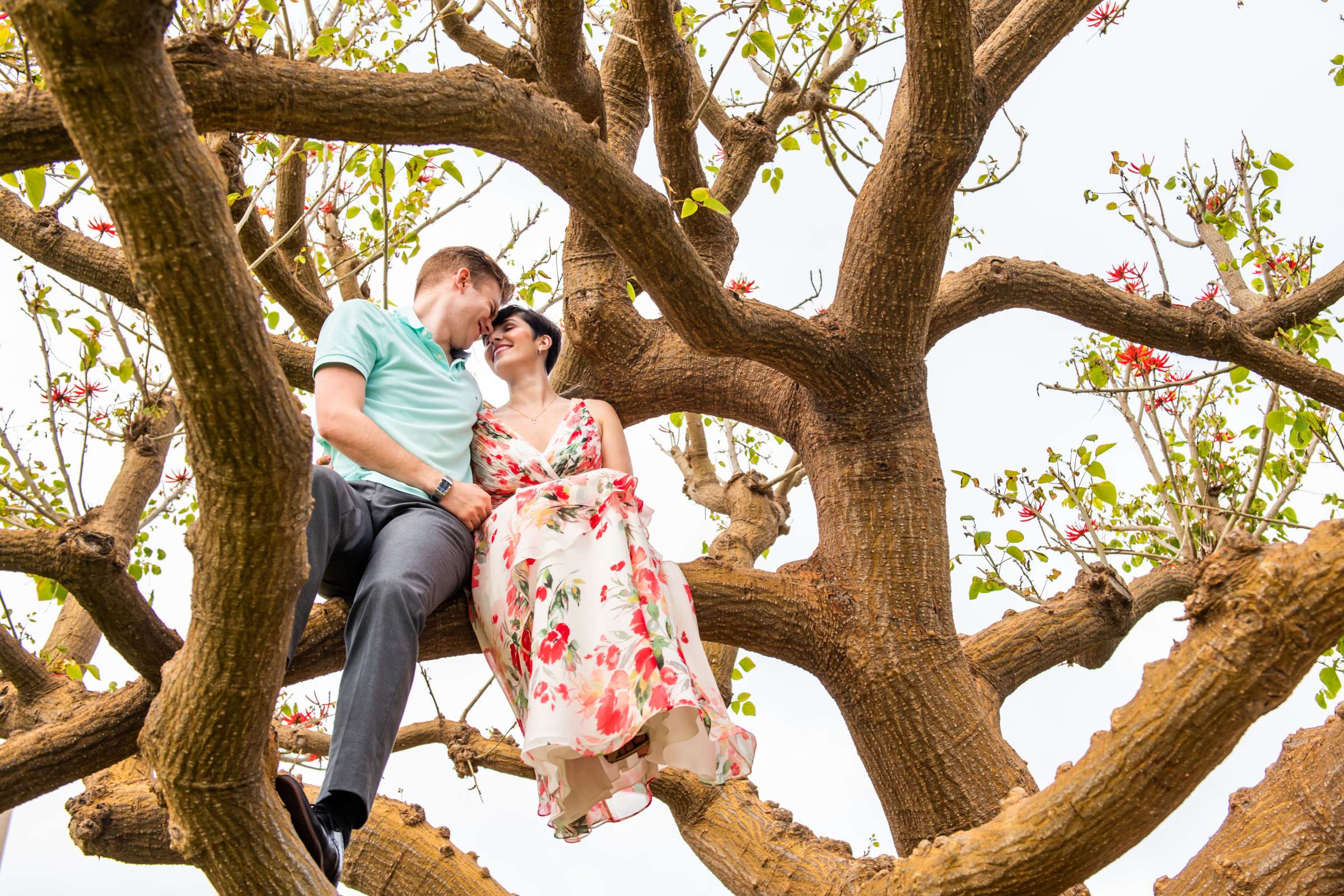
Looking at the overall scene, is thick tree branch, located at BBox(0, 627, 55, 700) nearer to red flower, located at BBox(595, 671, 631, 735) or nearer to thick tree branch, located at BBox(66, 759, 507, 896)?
thick tree branch, located at BBox(66, 759, 507, 896)

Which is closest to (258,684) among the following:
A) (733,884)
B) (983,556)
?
(733,884)

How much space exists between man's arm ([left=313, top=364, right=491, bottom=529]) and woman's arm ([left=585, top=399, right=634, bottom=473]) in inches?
20.3

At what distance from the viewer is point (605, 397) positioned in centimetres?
409

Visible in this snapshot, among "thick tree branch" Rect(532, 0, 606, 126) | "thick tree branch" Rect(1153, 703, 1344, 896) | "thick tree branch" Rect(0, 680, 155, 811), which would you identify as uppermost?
"thick tree branch" Rect(532, 0, 606, 126)

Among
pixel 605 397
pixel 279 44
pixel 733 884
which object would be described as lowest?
pixel 733 884

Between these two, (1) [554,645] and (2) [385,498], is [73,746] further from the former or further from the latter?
(1) [554,645]

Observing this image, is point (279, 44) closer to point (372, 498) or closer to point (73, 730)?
point (372, 498)

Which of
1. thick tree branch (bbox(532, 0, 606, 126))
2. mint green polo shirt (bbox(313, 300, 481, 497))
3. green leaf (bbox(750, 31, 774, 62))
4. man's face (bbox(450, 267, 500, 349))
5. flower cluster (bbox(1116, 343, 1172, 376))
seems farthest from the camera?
flower cluster (bbox(1116, 343, 1172, 376))

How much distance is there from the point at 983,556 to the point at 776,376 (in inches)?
43.7

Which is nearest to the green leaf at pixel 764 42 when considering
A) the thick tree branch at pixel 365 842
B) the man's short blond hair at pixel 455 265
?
the man's short blond hair at pixel 455 265

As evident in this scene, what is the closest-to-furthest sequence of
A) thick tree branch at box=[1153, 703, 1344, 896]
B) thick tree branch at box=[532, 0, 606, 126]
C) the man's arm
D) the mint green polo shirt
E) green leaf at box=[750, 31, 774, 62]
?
thick tree branch at box=[1153, 703, 1344, 896]
the man's arm
the mint green polo shirt
green leaf at box=[750, 31, 774, 62]
thick tree branch at box=[532, 0, 606, 126]

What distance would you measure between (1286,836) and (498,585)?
1.83 metres

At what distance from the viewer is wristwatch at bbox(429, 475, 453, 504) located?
2859 mm

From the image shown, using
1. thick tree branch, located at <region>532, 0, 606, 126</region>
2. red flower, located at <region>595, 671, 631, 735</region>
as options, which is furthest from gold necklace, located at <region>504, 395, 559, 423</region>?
red flower, located at <region>595, 671, 631, 735</region>
